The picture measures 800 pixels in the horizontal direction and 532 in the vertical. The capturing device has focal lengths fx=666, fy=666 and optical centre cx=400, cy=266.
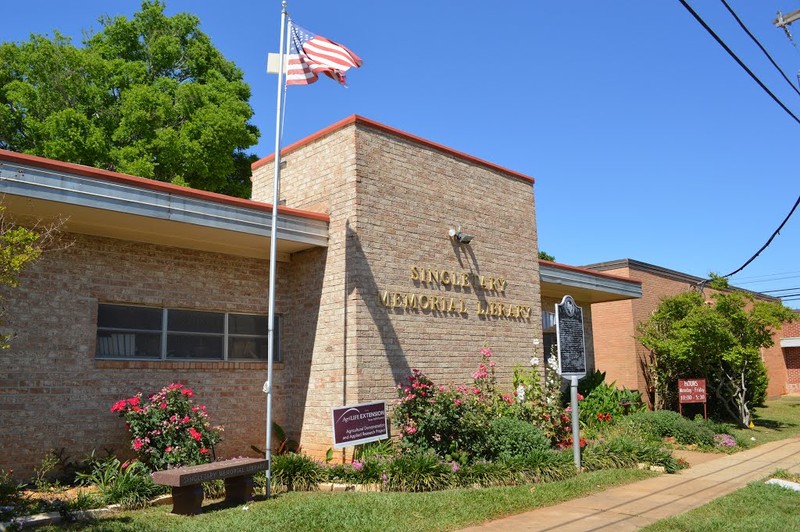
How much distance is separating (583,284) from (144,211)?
1132 centimetres

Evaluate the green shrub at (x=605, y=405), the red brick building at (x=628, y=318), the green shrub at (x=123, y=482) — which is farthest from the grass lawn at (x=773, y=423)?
the green shrub at (x=123, y=482)

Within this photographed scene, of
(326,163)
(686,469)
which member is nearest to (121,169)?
(326,163)

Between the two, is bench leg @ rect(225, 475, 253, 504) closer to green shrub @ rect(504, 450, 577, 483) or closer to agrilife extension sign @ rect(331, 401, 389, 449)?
agrilife extension sign @ rect(331, 401, 389, 449)

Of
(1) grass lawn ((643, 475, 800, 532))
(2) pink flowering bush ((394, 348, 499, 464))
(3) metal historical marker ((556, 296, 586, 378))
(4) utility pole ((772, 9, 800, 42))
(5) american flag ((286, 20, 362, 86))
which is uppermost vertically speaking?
(4) utility pole ((772, 9, 800, 42))

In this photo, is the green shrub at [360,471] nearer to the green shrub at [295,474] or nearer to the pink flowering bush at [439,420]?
the green shrub at [295,474]

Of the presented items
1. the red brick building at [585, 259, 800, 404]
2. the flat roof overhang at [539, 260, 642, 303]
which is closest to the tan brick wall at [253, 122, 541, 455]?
the flat roof overhang at [539, 260, 642, 303]

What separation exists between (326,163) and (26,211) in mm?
4897

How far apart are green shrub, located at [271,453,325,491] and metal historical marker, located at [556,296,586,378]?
14.8ft

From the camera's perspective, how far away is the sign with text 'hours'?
16.6 meters

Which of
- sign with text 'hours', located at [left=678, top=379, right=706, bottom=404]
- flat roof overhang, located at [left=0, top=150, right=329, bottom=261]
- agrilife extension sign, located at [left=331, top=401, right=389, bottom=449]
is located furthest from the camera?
sign with text 'hours', located at [left=678, top=379, right=706, bottom=404]

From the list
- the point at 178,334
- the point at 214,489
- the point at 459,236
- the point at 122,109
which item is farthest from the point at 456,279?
the point at 122,109

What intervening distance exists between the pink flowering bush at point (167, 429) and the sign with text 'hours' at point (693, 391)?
12.0 metres

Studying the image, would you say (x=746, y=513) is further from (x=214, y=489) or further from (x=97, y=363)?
(x=97, y=363)

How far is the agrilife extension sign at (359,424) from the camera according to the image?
394 inches
